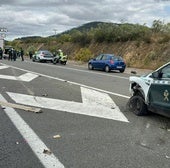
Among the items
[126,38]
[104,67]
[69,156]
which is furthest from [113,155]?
[126,38]

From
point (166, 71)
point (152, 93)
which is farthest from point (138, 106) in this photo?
point (166, 71)

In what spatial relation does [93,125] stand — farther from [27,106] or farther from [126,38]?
[126,38]

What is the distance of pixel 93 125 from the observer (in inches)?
307

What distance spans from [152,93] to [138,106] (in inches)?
30.4

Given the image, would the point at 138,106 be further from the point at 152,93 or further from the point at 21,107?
the point at 21,107

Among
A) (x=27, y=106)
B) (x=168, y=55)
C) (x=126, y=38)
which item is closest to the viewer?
(x=27, y=106)

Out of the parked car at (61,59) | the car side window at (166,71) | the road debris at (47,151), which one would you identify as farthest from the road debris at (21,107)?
A: the parked car at (61,59)

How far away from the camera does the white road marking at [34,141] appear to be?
5369 millimetres

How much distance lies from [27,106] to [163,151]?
4.69m

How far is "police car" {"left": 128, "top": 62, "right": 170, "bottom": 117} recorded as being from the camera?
790cm

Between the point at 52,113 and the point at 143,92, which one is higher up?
the point at 143,92

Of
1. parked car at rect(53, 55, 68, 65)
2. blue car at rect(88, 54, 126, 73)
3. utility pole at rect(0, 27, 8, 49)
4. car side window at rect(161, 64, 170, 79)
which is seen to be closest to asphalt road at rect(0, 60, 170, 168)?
car side window at rect(161, 64, 170, 79)

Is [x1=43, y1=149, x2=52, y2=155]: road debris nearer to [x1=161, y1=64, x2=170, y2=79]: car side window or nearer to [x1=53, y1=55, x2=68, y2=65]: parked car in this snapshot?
[x1=161, y1=64, x2=170, y2=79]: car side window

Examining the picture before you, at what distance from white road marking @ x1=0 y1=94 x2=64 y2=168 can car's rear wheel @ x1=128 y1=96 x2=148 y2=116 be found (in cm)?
268
